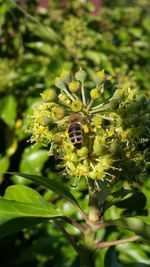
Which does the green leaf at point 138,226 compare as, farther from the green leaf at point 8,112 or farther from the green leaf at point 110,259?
the green leaf at point 8,112

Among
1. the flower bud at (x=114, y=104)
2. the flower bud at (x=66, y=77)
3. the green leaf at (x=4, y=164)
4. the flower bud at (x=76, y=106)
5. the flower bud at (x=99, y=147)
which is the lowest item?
the green leaf at (x=4, y=164)

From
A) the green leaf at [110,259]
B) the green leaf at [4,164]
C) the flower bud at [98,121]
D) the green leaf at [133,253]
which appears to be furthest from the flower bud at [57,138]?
the green leaf at [4,164]

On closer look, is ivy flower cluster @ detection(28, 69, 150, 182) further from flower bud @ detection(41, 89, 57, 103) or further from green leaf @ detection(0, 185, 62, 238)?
green leaf @ detection(0, 185, 62, 238)

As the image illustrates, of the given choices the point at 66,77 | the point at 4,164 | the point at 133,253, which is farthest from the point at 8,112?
the point at 66,77

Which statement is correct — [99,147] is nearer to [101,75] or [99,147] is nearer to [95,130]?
[95,130]

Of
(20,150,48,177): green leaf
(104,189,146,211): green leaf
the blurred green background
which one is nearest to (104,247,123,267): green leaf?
the blurred green background

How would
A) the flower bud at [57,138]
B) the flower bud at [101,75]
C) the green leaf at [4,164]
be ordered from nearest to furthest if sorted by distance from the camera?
1. the flower bud at [57,138]
2. the flower bud at [101,75]
3. the green leaf at [4,164]

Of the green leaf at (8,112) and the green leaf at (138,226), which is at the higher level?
the green leaf at (8,112)
